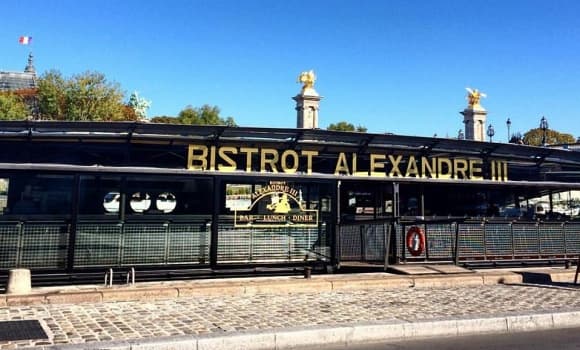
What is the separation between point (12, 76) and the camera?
131m

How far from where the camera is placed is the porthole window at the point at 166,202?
10.8 meters

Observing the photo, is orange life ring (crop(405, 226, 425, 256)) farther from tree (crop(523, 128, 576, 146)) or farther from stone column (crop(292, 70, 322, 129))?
tree (crop(523, 128, 576, 146))

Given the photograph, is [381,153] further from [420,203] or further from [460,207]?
[460,207]

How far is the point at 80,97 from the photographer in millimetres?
48531

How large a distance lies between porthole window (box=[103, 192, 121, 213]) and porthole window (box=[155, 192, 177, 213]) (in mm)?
803

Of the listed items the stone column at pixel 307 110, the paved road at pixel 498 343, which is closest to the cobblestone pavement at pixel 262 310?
the paved road at pixel 498 343

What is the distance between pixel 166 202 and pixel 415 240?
578cm

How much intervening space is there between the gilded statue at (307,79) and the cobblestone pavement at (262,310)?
77.2ft

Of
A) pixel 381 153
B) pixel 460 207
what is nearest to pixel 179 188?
pixel 381 153

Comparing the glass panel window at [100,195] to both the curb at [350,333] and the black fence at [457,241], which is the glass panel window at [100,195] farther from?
the black fence at [457,241]

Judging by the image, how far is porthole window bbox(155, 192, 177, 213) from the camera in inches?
424

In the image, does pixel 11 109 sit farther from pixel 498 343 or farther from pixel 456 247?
pixel 498 343

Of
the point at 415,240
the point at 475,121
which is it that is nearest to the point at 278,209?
the point at 415,240

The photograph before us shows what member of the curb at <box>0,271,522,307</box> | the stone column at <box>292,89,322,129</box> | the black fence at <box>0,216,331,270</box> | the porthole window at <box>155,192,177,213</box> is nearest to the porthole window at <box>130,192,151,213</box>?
the porthole window at <box>155,192,177,213</box>
